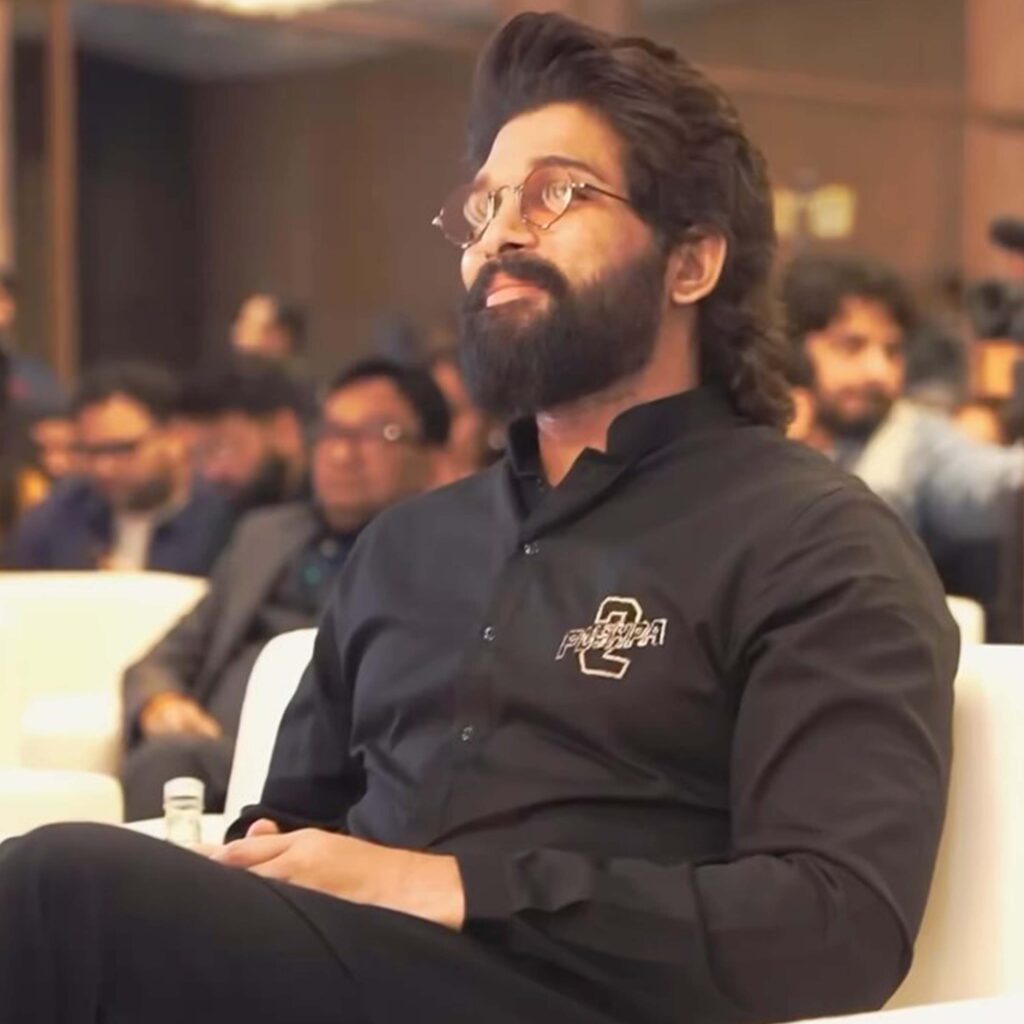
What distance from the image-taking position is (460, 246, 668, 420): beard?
79.6 inches

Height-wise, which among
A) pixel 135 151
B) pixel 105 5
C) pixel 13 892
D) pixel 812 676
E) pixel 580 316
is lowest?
pixel 13 892

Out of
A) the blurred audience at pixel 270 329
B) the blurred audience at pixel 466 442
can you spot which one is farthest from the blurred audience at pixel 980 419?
the blurred audience at pixel 270 329

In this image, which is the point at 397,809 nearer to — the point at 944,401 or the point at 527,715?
the point at 527,715

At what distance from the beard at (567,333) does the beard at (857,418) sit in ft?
7.61

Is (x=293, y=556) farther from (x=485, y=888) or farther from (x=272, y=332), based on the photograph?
(x=272, y=332)

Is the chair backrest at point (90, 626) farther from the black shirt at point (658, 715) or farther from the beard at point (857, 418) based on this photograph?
the black shirt at point (658, 715)

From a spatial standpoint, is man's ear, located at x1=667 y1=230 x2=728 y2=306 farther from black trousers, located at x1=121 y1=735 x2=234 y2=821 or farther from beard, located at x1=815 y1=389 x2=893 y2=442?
beard, located at x1=815 y1=389 x2=893 y2=442

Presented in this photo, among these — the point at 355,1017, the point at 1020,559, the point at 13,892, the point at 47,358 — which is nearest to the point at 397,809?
the point at 355,1017

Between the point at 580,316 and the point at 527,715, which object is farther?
the point at 580,316

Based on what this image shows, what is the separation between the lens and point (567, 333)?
202cm

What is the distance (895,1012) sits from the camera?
60.3 inches

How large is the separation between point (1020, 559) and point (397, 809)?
2.04 meters

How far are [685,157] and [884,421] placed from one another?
2.32 m

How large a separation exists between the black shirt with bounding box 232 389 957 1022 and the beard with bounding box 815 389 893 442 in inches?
90.7
